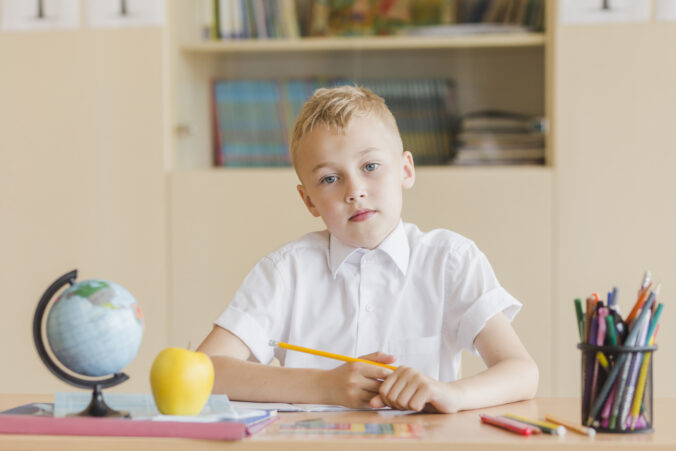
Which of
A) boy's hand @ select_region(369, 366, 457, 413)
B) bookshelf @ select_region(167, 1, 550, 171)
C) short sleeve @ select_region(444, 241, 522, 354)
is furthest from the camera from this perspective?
bookshelf @ select_region(167, 1, 550, 171)

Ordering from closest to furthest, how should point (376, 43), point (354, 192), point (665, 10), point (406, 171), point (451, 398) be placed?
1. point (451, 398)
2. point (354, 192)
3. point (406, 171)
4. point (665, 10)
5. point (376, 43)

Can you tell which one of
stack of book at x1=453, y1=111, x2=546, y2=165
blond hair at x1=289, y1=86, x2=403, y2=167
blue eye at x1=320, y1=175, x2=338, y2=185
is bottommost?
blue eye at x1=320, y1=175, x2=338, y2=185

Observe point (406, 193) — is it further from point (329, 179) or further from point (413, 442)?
point (413, 442)

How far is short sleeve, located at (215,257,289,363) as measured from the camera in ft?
4.78

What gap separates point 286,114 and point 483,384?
184 centimetres

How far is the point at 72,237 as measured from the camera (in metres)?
2.69

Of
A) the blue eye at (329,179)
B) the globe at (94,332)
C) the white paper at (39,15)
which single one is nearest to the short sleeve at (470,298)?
the blue eye at (329,179)

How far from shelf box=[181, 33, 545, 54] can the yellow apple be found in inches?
73.8

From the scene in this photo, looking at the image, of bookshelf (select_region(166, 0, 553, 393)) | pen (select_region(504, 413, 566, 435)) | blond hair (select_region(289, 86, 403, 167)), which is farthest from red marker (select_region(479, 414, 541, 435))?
bookshelf (select_region(166, 0, 553, 393))

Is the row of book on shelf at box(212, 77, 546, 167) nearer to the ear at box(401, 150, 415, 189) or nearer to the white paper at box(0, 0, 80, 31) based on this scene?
the white paper at box(0, 0, 80, 31)

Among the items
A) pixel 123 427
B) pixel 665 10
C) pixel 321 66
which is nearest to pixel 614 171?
pixel 665 10

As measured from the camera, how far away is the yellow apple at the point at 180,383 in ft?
3.17

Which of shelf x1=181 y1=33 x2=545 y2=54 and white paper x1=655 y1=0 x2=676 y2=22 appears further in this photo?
shelf x1=181 y1=33 x2=545 y2=54

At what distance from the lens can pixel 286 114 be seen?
9.37ft
